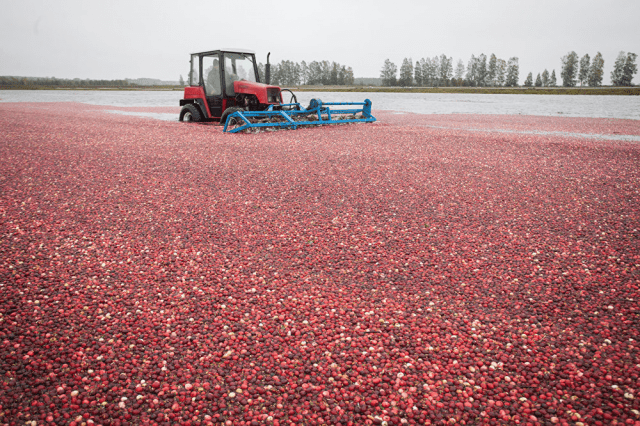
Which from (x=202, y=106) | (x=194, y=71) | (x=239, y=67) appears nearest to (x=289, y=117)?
(x=239, y=67)

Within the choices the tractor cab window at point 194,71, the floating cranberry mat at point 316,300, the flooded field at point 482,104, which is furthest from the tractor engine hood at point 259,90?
the flooded field at point 482,104

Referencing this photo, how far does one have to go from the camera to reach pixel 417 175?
8.77 m

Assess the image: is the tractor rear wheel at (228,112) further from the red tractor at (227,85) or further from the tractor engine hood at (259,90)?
the tractor engine hood at (259,90)

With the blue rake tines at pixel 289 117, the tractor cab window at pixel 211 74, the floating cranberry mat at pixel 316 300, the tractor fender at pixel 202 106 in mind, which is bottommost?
the floating cranberry mat at pixel 316 300

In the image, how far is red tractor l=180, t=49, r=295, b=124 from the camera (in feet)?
55.3

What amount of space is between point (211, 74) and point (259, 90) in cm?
273

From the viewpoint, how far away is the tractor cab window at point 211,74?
Result: 17166mm

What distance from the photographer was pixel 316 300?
12.6 ft

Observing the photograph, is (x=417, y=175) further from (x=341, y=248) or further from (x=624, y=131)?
(x=624, y=131)

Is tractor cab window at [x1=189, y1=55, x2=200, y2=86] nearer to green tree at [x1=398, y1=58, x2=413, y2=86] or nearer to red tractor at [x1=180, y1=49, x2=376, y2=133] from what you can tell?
red tractor at [x1=180, y1=49, x2=376, y2=133]

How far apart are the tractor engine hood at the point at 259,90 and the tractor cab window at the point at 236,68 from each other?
0.27 metres

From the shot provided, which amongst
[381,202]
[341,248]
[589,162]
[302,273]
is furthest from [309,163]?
[589,162]

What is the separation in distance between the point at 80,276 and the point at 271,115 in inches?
520

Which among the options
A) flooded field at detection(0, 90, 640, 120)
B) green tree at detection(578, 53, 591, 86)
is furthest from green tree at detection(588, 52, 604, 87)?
flooded field at detection(0, 90, 640, 120)
